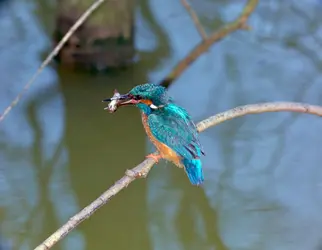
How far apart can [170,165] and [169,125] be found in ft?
4.52

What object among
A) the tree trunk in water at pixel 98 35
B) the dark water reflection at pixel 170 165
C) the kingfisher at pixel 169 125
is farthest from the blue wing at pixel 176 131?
the tree trunk in water at pixel 98 35

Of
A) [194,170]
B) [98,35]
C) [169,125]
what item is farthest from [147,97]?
[98,35]

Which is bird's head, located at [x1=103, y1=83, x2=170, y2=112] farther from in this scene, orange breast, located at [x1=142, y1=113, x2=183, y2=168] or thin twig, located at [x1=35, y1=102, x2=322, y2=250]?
thin twig, located at [x1=35, y1=102, x2=322, y2=250]

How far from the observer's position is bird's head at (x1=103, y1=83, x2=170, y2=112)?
4.71 ft

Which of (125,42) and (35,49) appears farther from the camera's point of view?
(35,49)

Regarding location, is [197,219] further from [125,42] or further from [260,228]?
[125,42]

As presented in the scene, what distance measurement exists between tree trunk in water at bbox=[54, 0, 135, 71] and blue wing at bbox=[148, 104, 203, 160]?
1.70 metres

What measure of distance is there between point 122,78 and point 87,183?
708 millimetres

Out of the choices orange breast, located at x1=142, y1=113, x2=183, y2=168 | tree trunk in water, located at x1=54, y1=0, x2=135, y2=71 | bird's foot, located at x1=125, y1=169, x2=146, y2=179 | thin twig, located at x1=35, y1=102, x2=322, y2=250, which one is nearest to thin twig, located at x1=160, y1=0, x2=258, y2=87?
tree trunk in water, located at x1=54, y1=0, x2=135, y2=71

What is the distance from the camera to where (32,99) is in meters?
3.14

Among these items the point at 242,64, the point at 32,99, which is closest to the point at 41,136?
the point at 32,99

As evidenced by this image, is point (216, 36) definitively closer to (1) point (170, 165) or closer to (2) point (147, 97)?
(1) point (170, 165)

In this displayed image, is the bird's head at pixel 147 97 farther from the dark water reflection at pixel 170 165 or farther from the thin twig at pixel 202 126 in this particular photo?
the dark water reflection at pixel 170 165

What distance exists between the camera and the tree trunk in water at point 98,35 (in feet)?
10.1
